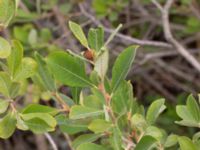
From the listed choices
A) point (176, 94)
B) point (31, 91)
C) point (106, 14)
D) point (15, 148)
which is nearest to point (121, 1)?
point (106, 14)

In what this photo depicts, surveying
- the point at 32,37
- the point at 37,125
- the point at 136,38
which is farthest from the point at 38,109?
the point at 136,38

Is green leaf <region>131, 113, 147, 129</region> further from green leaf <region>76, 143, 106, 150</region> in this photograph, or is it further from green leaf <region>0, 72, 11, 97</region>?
green leaf <region>0, 72, 11, 97</region>

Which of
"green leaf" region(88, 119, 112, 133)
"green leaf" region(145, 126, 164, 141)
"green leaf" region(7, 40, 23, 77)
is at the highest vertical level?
"green leaf" region(7, 40, 23, 77)

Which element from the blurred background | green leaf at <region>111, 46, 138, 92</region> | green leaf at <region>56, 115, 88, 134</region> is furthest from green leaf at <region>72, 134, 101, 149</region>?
the blurred background

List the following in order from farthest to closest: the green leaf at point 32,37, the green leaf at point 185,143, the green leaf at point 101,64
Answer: the green leaf at point 32,37
the green leaf at point 185,143
the green leaf at point 101,64

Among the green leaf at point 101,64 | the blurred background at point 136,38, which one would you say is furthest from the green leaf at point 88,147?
the blurred background at point 136,38

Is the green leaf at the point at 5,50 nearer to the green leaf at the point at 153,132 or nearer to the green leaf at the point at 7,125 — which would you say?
the green leaf at the point at 7,125
